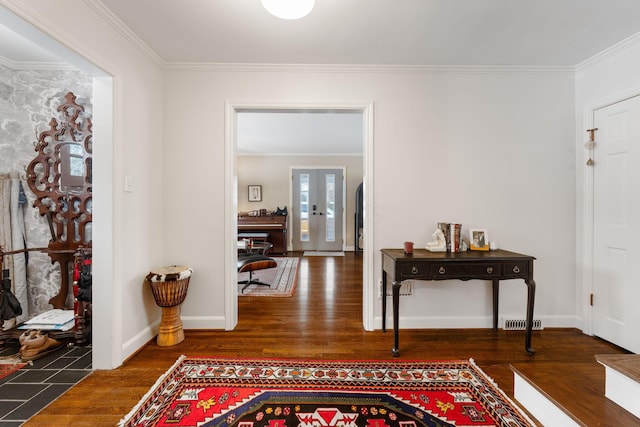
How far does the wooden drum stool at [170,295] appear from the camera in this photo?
81.1 inches

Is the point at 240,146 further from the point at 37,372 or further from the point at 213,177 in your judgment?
the point at 37,372

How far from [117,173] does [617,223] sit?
12.9 ft

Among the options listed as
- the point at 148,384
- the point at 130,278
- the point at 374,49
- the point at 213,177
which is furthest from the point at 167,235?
the point at 374,49

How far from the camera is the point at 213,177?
93.2 inches

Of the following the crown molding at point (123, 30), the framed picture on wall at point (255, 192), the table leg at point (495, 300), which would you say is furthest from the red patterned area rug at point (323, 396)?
the framed picture on wall at point (255, 192)

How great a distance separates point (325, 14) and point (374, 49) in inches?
22.6

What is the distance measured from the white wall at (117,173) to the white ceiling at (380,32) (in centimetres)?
23

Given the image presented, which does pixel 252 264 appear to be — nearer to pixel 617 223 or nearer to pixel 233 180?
pixel 233 180

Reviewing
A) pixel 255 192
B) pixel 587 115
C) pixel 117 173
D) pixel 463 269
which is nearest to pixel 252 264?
pixel 117 173

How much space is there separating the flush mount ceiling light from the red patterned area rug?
223 cm

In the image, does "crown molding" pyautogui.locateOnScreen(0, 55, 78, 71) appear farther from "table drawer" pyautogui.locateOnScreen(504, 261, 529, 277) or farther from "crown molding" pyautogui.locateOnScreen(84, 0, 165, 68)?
"table drawer" pyautogui.locateOnScreen(504, 261, 529, 277)

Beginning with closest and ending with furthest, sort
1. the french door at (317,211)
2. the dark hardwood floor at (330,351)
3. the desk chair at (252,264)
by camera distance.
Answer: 1. the dark hardwood floor at (330,351)
2. the desk chair at (252,264)
3. the french door at (317,211)

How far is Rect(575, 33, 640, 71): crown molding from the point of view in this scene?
196 centimetres

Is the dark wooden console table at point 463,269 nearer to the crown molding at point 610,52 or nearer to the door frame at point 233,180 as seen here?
the door frame at point 233,180
